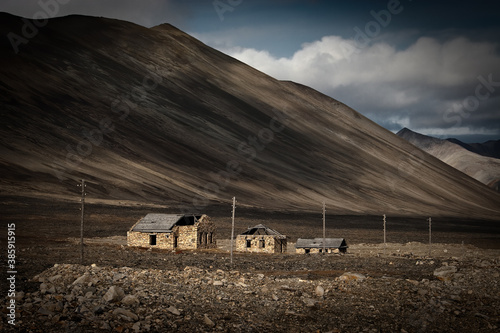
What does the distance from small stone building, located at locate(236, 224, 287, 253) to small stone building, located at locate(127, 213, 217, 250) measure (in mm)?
4900

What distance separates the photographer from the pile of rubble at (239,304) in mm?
18562

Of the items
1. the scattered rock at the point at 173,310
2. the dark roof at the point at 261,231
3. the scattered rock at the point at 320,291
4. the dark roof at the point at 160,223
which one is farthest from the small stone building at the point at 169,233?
the scattered rock at the point at 173,310

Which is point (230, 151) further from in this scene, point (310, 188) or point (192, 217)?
point (192, 217)

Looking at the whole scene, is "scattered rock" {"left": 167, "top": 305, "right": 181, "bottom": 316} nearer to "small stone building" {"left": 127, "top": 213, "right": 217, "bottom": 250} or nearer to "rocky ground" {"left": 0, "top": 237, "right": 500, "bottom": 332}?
"rocky ground" {"left": 0, "top": 237, "right": 500, "bottom": 332}

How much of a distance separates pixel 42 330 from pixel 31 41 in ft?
661

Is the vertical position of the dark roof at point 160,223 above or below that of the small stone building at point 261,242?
above

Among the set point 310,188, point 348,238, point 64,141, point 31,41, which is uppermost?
point 31,41

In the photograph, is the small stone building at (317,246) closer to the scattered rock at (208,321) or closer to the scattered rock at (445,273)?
the scattered rock at (445,273)

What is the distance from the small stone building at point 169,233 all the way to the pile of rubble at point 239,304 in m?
31.5

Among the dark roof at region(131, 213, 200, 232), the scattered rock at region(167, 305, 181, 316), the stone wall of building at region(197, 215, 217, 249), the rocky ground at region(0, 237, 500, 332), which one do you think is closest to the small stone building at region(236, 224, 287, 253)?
the stone wall of building at region(197, 215, 217, 249)

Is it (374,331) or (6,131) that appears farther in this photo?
(6,131)

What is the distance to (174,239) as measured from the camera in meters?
59.1

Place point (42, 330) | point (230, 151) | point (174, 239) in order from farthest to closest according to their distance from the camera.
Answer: point (230, 151)
point (174, 239)
point (42, 330)

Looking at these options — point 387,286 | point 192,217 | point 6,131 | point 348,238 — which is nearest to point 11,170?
point 6,131
